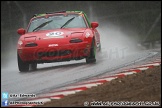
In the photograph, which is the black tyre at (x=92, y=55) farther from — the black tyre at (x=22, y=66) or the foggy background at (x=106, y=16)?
the foggy background at (x=106, y=16)

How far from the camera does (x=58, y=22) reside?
13.7m

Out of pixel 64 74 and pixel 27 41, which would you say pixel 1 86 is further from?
pixel 27 41

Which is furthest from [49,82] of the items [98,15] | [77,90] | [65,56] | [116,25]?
[98,15]

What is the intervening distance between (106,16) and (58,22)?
1772 cm

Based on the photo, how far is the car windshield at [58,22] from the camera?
44.6 feet

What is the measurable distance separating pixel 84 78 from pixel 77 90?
1.78 m

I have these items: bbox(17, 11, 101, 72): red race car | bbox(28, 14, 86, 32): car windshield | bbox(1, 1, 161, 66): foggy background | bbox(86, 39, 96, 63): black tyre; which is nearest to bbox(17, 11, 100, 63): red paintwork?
bbox(17, 11, 101, 72): red race car

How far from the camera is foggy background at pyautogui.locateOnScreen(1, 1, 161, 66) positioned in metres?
28.3

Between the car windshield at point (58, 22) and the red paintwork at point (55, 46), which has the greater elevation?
the car windshield at point (58, 22)

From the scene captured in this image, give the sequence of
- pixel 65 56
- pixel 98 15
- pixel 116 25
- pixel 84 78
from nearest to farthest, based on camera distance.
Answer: pixel 84 78 < pixel 65 56 < pixel 116 25 < pixel 98 15

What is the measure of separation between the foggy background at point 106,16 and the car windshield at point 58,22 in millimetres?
12318

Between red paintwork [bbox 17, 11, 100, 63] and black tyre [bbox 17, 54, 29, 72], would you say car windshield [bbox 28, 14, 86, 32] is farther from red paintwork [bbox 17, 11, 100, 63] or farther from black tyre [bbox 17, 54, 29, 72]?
black tyre [bbox 17, 54, 29, 72]

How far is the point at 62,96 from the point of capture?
752cm

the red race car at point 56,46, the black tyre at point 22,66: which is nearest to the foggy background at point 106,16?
the black tyre at point 22,66
